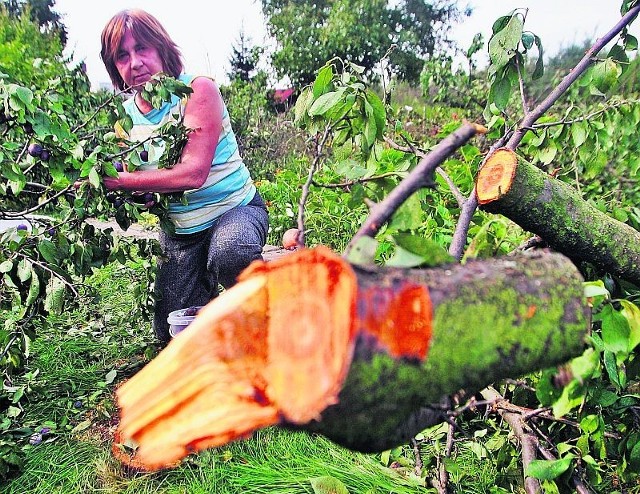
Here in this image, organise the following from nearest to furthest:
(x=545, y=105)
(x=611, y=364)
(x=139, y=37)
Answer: (x=611, y=364)
(x=545, y=105)
(x=139, y=37)

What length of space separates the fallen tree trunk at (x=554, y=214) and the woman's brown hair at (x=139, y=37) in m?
1.59

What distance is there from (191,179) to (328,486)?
1.20m

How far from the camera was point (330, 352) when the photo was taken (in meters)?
0.50

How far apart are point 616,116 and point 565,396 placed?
4.93 ft

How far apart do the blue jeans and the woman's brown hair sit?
0.70 meters

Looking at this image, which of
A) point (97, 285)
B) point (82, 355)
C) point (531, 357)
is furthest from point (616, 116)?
point (97, 285)

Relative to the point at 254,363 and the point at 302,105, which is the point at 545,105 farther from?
the point at 254,363

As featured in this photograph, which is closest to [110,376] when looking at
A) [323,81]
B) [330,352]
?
[323,81]

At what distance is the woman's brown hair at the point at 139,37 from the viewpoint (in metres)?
2.09

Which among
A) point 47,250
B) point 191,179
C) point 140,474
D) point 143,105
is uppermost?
point 143,105

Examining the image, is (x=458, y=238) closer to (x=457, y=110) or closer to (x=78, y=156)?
(x=78, y=156)

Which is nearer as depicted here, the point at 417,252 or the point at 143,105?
the point at 417,252

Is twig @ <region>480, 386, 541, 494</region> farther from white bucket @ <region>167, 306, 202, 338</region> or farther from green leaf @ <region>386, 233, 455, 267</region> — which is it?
white bucket @ <region>167, 306, 202, 338</region>

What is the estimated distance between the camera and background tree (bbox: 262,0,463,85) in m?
22.2
